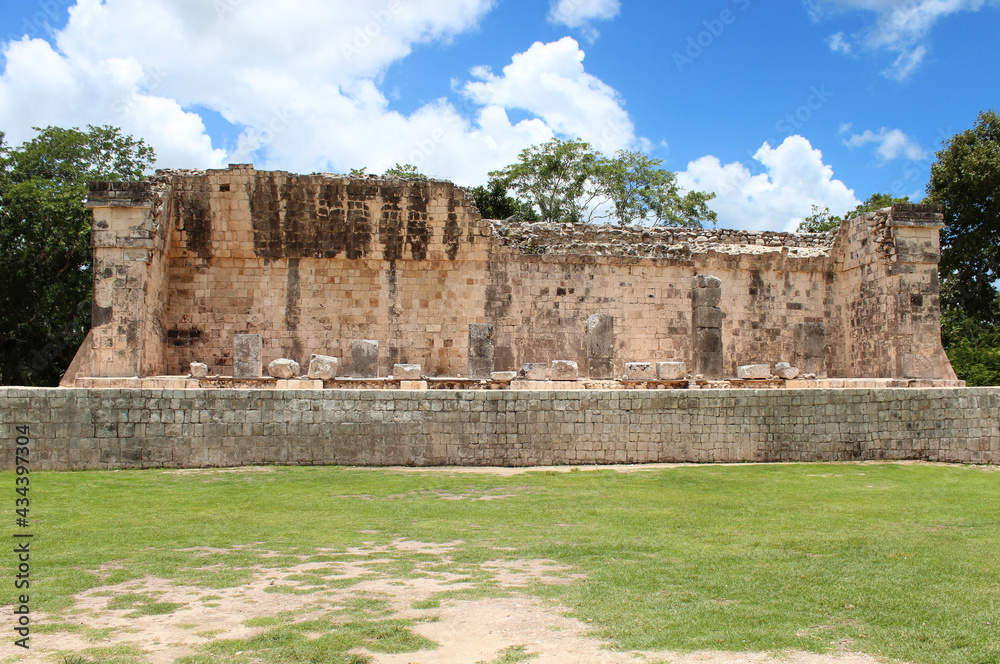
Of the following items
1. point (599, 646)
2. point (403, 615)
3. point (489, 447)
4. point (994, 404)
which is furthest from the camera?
point (994, 404)

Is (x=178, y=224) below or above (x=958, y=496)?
above

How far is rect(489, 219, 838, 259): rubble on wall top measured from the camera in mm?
18688

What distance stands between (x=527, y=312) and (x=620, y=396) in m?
6.65

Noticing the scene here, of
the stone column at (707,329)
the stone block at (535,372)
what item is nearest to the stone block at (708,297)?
the stone column at (707,329)

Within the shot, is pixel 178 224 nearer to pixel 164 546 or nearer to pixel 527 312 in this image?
pixel 527 312

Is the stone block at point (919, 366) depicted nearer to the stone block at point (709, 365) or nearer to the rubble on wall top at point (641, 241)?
the rubble on wall top at point (641, 241)

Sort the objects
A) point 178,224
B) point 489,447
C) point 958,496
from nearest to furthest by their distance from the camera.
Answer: point 958,496
point 489,447
point 178,224

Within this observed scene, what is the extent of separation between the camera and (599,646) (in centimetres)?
432

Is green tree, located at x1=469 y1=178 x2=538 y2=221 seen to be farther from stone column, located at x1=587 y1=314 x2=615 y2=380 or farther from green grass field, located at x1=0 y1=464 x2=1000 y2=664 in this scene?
green grass field, located at x1=0 y1=464 x2=1000 y2=664

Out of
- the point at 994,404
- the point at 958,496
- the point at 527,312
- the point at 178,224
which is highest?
the point at 178,224

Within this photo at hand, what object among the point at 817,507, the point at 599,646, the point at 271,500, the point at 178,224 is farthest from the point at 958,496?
the point at 178,224

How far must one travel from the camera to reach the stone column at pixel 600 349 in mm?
15383

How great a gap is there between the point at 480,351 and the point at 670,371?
157 inches

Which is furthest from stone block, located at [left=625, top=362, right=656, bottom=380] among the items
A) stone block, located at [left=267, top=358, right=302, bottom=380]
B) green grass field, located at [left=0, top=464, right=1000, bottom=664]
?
stone block, located at [left=267, top=358, right=302, bottom=380]
